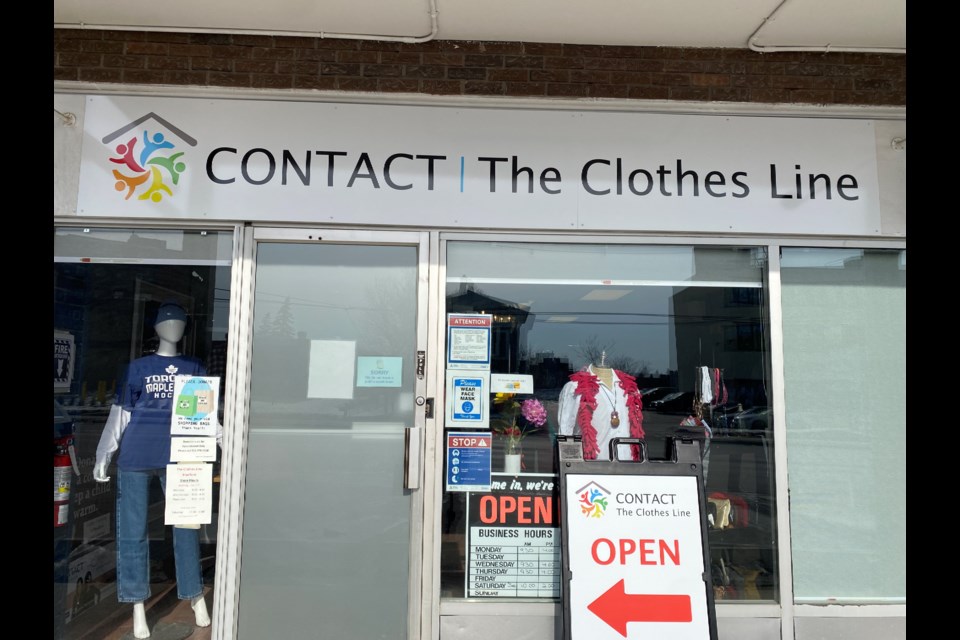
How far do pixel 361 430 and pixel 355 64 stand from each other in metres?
2.17

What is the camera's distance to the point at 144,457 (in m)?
3.35

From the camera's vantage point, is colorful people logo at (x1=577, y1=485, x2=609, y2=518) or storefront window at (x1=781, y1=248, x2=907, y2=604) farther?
storefront window at (x1=781, y1=248, x2=907, y2=604)

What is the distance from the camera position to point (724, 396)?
3.51 metres

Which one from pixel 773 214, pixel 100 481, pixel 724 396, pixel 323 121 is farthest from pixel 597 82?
pixel 100 481

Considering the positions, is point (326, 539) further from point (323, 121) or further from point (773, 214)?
point (773, 214)

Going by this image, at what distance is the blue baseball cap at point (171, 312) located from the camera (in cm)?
340

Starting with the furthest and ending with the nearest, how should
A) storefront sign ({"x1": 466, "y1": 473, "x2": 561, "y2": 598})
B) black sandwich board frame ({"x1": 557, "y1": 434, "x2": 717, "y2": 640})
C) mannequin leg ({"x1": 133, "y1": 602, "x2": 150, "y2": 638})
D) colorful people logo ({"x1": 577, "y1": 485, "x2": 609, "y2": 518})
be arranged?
storefront sign ({"x1": 466, "y1": 473, "x2": 561, "y2": 598})
mannequin leg ({"x1": 133, "y1": 602, "x2": 150, "y2": 638})
colorful people logo ({"x1": 577, "y1": 485, "x2": 609, "y2": 518})
black sandwich board frame ({"x1": 557, "y1": 434, "x2": 717, "y2": 640})

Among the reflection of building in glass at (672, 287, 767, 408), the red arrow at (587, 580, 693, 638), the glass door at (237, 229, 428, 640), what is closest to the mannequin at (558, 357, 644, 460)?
the reflection of building in glass at (672, 287, 767, 408)

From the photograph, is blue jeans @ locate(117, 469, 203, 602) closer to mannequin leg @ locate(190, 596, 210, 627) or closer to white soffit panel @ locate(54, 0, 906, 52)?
mannequin leg @ locate(190, 596, 210, 627)

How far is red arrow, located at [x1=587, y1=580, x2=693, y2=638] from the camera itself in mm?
2943

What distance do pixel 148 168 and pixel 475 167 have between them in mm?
1877

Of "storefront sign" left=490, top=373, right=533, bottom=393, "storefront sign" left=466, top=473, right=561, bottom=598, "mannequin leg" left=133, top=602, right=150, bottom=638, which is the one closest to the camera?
"mannequin leg" left=133, top=602, right=150, bottom=638

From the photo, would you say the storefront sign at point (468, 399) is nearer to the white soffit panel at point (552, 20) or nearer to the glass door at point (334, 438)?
the glass door at point (334, 438)
